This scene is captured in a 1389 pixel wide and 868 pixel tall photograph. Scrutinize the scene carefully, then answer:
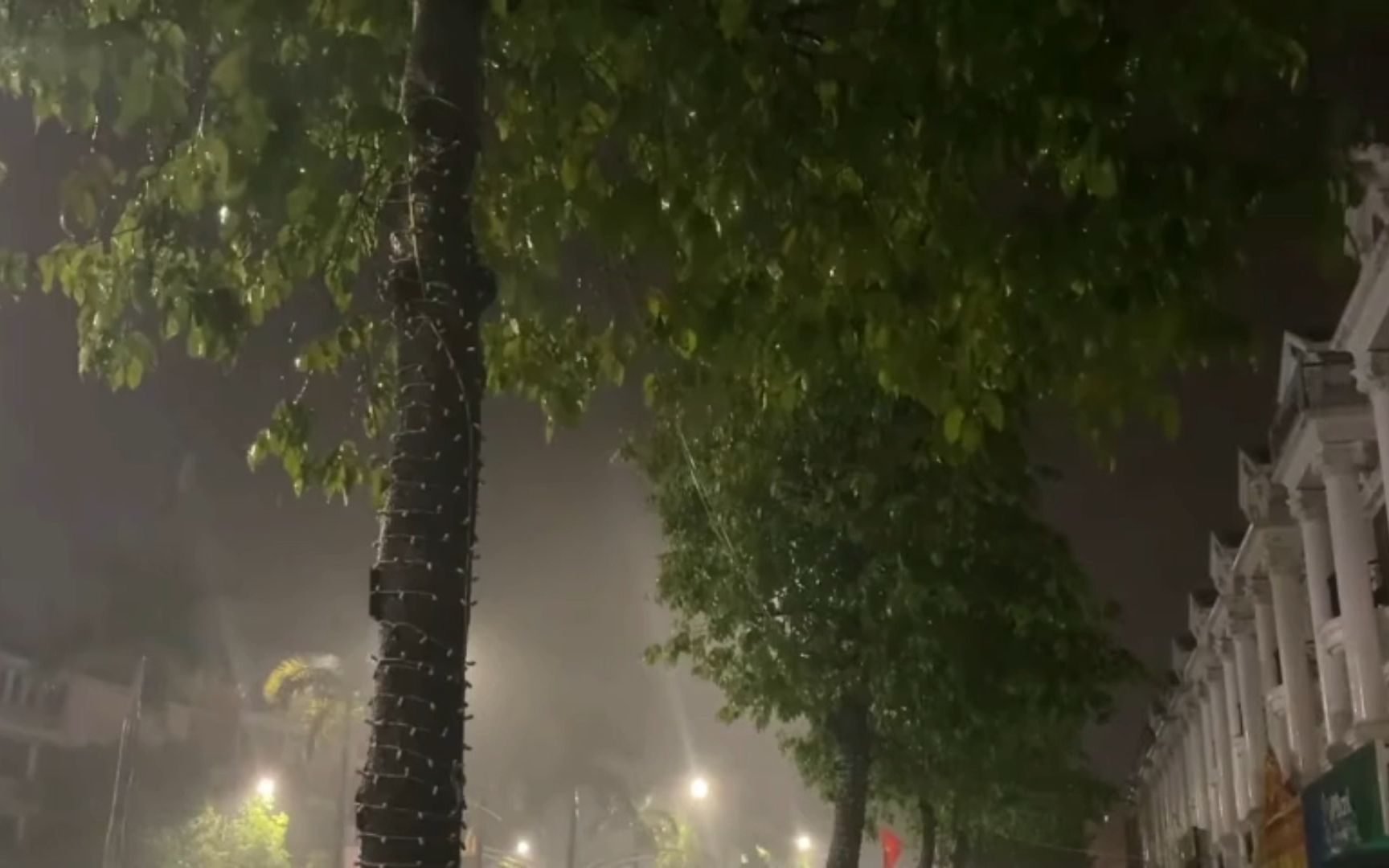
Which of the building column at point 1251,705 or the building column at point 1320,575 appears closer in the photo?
the building column at point 1320,575

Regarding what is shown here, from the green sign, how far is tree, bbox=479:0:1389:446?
44.3 ft

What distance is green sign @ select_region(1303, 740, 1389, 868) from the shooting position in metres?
17.0

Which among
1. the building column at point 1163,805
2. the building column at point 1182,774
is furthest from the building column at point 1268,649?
the building column at point 1163,805

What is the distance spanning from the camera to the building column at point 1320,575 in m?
22.3

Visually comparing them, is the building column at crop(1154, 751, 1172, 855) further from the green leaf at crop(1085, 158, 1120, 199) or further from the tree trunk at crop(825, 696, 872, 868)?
the green leaf at crop(1085, 158, 1120, 199)

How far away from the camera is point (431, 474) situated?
4449mm

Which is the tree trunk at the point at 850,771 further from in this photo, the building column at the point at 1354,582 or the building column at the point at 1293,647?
the building column at the point at 1293,647

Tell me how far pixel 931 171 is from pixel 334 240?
294 cm

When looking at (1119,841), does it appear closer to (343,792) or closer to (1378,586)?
(343,792)

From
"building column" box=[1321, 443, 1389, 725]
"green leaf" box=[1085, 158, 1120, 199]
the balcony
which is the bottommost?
"green leaf" box=[1085, 158, 1120, 199]

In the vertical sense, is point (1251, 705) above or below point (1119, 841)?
below

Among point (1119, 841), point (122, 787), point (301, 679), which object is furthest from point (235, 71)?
point (1119, 841)

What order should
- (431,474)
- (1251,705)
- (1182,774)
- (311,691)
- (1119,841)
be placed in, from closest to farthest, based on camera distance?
1. (431,474)
2. (1251,705)
3. (1182,774)
4. (311,691)
5. (1119,841)

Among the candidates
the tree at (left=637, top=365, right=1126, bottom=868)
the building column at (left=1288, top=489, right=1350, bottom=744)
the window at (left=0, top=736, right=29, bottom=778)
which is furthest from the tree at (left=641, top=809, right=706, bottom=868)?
the tree at (left=637, top=365, right=1126, bottom=868)
